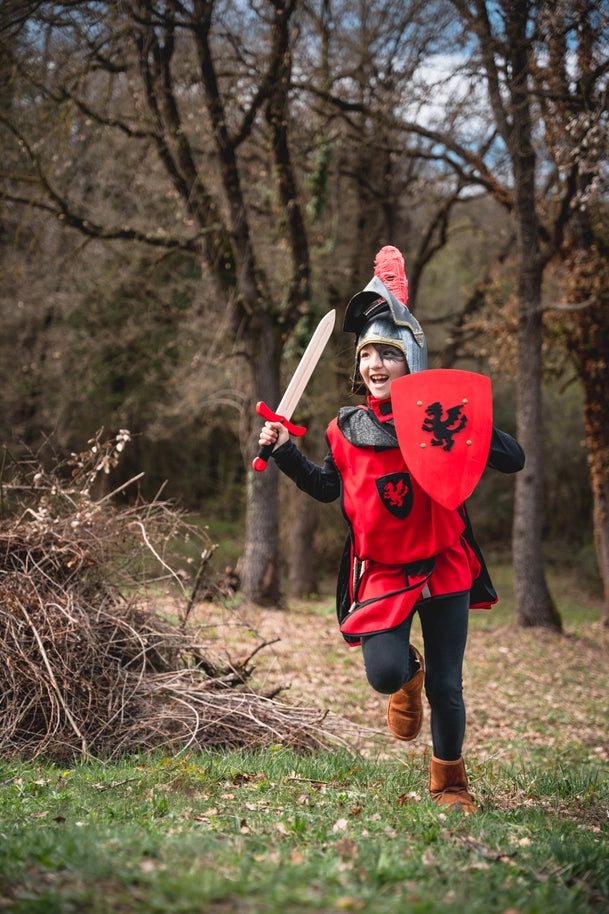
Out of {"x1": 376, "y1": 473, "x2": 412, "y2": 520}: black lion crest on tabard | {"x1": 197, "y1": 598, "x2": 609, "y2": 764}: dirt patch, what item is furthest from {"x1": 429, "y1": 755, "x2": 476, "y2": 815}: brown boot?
{"x1": 197, "y1": 598, "x2": 609, "y2": 764}: dirt patch

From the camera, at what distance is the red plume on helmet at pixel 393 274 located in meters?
3.84

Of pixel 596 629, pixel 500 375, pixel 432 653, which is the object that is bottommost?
pixel 596 629

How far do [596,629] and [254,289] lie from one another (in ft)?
24.3

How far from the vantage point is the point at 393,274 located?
12.6 feet

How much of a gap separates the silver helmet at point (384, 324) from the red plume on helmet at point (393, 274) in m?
0.09

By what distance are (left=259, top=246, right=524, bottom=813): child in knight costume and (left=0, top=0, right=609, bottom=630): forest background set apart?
630mm

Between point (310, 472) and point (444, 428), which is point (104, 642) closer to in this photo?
point (310, 472)

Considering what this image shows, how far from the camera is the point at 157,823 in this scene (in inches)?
113

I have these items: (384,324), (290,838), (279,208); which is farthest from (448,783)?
(279,208)

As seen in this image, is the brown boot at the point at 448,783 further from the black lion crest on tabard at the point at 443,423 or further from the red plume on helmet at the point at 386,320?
the red plume on helmet at the point at 386,320

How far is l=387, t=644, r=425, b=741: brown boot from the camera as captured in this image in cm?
363

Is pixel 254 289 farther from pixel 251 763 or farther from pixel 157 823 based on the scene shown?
pixel 157 823

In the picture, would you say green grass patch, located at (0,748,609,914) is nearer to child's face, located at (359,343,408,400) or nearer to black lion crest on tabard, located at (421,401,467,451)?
black lion crest on tabard, located at (421,401,467,451)

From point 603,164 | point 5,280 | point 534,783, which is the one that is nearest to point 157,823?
point 534,783
